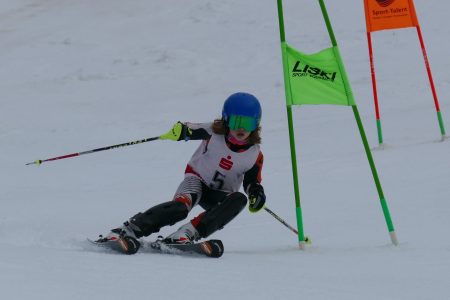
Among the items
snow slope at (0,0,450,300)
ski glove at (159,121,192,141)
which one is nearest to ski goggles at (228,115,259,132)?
ski glove at (159,121,192,141)

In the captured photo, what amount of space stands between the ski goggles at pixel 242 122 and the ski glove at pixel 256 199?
40 centimetres

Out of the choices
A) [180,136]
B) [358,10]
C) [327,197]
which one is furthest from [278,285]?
[358,10]

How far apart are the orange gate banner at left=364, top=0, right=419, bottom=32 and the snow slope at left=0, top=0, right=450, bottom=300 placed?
1.48 metres

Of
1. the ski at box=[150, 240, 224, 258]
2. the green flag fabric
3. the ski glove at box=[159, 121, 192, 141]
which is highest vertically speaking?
the green flag fabric

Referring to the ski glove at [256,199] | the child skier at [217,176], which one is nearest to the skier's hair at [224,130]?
the child skier at [217,176]

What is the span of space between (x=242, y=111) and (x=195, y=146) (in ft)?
20.7

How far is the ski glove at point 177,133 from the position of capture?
5203mm

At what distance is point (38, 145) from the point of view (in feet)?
38.3

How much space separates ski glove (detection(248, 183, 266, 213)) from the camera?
511 cm

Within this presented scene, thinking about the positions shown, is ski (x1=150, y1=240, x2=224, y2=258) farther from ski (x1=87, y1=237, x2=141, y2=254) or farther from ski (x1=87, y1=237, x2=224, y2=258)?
ski (x1=87, y1=237, x2=141, y2=254)

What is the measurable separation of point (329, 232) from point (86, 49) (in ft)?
39.4

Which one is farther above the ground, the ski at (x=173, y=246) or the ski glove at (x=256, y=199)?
the ski glove at (x=256, y=199)

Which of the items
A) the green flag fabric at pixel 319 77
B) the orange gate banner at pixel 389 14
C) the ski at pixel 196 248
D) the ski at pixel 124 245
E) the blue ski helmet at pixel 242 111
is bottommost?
the ski at pixel 196 248

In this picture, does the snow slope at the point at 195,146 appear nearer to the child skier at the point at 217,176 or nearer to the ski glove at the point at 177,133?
the child skier at the point at 217,176
